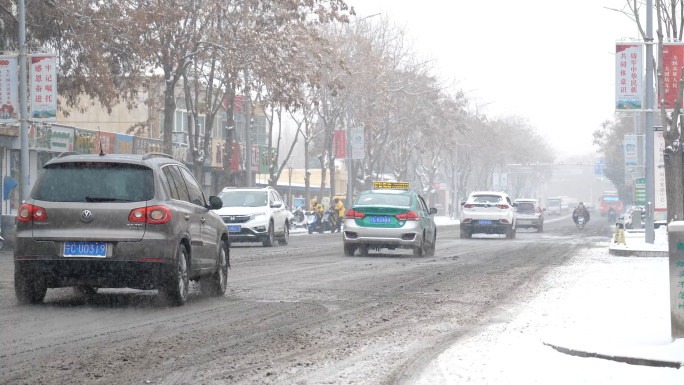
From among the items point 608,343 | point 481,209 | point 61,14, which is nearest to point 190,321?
point 608,343

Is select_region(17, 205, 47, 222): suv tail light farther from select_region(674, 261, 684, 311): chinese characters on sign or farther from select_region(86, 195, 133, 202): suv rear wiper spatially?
select_region(674, 261, 684, 311): chinese characters on sign

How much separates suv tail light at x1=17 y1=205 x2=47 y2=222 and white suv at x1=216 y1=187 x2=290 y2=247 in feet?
52.5

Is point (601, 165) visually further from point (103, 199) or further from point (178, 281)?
point (103, 199)

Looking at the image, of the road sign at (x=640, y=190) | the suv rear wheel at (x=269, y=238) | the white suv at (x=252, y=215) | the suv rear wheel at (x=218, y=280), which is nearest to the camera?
the suv rear wheel at (x=218, y=280)

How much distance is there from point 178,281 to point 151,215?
0.77 meters

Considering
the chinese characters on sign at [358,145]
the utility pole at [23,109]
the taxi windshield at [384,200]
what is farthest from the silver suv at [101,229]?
the chinese characters on sign at [358,145]

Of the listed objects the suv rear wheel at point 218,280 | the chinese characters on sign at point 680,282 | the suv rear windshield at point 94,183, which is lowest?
the suv rear wheel at point 218,280

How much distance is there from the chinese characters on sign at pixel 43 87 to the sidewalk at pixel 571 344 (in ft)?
52.2

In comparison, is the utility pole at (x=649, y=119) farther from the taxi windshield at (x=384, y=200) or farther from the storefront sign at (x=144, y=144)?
the storefront sign at (x=144, y=144)

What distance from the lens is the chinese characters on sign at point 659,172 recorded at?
33312 mm

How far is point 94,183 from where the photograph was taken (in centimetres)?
1058

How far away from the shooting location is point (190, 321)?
31.7 feet

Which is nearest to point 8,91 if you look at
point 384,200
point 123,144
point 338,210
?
point 384,200

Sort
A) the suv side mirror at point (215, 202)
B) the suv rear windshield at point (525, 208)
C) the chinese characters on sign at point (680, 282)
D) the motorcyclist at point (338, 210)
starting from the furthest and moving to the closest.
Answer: the suv rear windshield at point (525, 208) → the motorcyclist at point (338, 210) → the suv side mirror at point (215, 202) → the chinese characters on sign at point (680, 282)
